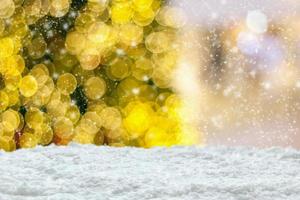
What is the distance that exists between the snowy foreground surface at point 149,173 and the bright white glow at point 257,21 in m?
3.16

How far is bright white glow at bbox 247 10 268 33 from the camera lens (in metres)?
5.04

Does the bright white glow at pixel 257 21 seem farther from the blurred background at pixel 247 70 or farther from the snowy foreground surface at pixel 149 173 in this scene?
the snowy foreground surface at pixel 149 173

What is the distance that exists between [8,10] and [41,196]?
8.68 feet

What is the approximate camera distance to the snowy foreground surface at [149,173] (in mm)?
1388

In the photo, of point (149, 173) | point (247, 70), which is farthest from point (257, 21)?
point (149, 173)

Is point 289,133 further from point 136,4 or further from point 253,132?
point 136,4

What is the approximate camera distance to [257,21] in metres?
5.09

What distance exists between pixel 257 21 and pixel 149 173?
3.70 meters

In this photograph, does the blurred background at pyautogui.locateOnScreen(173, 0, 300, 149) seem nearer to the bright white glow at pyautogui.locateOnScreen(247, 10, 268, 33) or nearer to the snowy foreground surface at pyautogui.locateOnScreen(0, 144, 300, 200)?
the bright white glow at pyautogui.locateOnScreen(247, 10, 268, 33)

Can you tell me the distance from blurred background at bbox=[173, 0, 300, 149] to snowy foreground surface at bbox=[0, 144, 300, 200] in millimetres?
2902

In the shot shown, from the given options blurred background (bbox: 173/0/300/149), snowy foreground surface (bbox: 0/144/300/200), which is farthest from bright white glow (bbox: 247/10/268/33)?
snowy foreground surface (bbox: 0/144/300/200)

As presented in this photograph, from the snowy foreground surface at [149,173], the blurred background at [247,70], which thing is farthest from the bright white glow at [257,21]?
the snowy foreground surface at [149,173]

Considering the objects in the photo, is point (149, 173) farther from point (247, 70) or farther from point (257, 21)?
point (247, 70)

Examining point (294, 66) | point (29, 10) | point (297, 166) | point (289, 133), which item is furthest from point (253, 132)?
point (297, 166)
